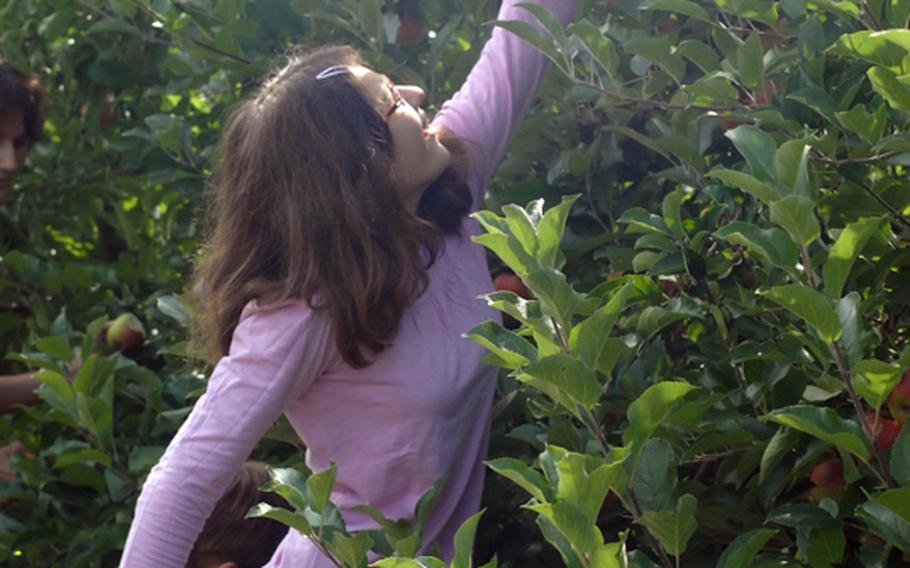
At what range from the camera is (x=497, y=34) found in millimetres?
2096

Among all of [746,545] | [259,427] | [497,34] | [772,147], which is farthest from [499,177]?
[746,545]

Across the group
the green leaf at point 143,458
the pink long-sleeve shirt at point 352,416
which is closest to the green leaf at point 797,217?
the pink long-sleeve shirt at point 352,416

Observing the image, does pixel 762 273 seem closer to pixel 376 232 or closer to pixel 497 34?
pixel 376 232

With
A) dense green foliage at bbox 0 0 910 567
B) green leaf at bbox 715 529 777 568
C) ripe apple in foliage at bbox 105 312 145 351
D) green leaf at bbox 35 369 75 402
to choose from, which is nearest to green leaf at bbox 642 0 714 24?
dense green foliage at bbox 0 0 910 567

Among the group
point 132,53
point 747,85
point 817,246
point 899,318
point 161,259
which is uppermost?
point 747,85

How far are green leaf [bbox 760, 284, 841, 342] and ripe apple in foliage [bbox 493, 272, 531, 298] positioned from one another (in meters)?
0.85

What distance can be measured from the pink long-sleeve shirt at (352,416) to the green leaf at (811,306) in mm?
666

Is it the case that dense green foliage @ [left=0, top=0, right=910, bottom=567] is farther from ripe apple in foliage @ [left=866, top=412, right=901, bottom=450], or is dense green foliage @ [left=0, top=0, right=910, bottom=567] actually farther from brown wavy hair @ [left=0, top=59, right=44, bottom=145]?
brown wavy hair @ [left=0, top=59, right=44, bottom=145]

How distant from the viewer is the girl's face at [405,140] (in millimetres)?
1897

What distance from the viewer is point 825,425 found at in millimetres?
1260

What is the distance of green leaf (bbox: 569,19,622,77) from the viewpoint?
1729mm

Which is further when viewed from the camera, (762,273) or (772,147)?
(762,273)

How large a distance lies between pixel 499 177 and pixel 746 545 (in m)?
1.13

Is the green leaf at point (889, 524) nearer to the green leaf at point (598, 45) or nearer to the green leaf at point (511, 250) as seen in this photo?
the green leaf at point (511, 250)
